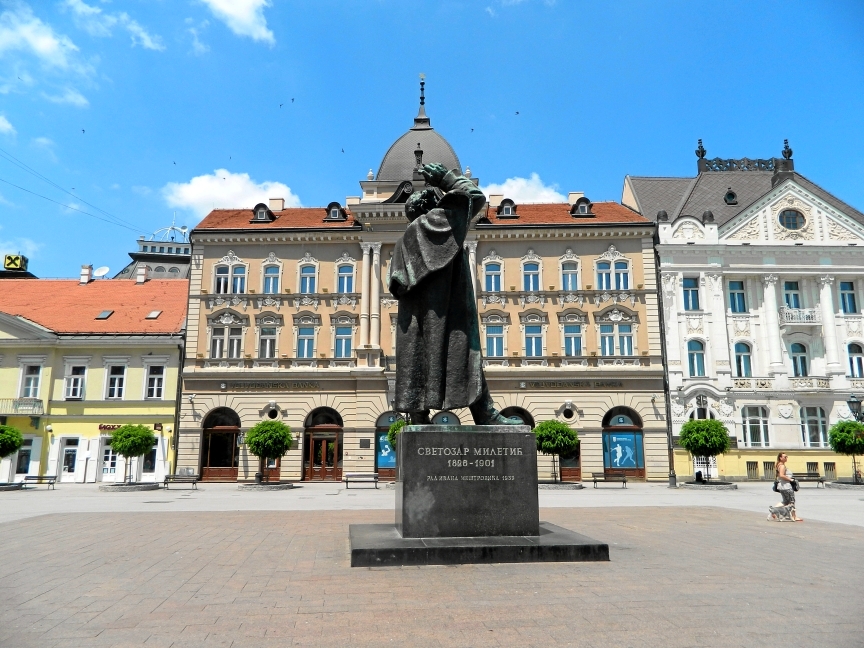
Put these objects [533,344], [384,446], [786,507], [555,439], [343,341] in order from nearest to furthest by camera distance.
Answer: [786,507] < [555,439] < [384,446] < [533,344] < [343,341]

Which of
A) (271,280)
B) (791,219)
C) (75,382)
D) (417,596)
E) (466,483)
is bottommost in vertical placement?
(417,596)

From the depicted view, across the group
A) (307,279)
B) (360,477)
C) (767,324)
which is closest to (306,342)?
(307,279)

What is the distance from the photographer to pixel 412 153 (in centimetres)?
3862

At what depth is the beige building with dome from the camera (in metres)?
32.6

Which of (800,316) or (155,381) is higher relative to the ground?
(800,316)

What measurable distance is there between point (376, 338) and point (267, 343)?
5.55 meters

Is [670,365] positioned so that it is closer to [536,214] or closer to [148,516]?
[536,214]

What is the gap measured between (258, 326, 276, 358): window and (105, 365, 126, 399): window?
22.4 ft

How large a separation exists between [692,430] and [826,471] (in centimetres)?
987

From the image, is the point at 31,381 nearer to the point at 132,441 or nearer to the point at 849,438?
the point at 132,441

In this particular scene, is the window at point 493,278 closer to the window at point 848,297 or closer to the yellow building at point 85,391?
the yellow building at point 85,391

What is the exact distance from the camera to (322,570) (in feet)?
22.5

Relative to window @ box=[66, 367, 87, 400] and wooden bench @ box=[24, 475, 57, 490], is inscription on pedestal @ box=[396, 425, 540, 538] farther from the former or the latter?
window @ box=[66, 367, 87, 400]

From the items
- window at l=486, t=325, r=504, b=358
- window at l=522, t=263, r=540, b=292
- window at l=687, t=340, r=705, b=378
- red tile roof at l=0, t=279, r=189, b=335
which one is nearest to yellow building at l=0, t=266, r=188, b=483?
red tile roof at l=0, t=279, r=189, b=335
